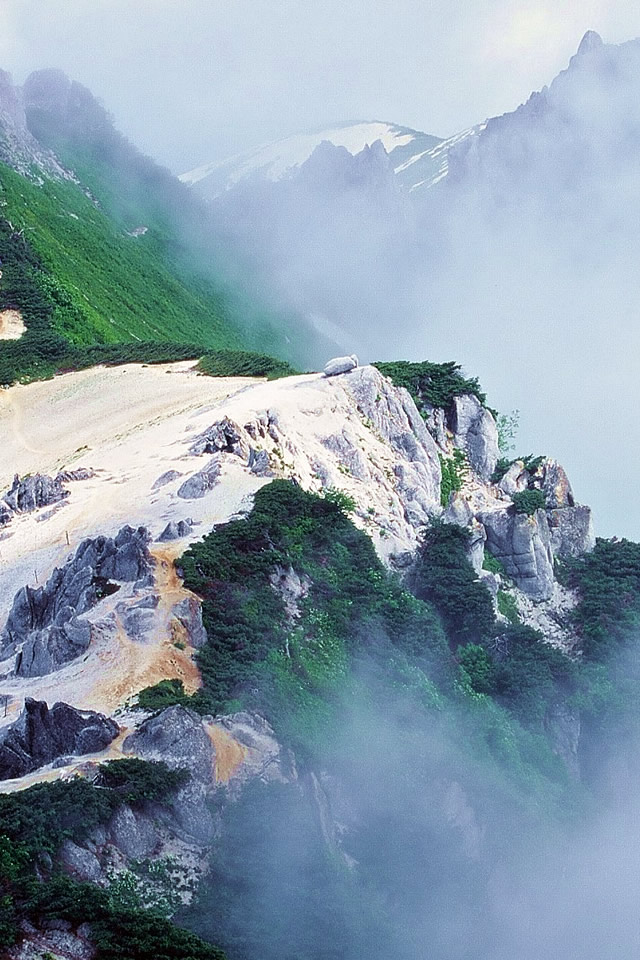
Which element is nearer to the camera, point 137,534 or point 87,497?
point 137,534

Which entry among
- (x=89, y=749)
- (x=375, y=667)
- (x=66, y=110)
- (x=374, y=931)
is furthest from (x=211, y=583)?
(x=66, y=110)

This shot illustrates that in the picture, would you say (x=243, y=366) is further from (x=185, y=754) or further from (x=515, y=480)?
(x=185, y=754)

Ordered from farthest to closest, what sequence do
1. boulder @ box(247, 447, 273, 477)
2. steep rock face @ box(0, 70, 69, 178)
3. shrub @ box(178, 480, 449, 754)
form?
1. steep rock face @ box(0, 70, 69, 178)
2. boulder @ box(247, 447, 273, 477)
3. shrub @ box(178, 480, 449, 754)

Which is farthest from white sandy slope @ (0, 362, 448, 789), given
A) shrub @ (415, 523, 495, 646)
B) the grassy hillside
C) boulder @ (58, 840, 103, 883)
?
the grassy hillside

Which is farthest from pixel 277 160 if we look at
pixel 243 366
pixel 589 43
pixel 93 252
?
pixel 243 366

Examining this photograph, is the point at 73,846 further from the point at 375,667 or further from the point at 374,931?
the point at 375,667

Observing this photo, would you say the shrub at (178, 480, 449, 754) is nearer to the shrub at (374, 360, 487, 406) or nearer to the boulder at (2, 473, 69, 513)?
the boulder at (2, 473, 69, 513)
